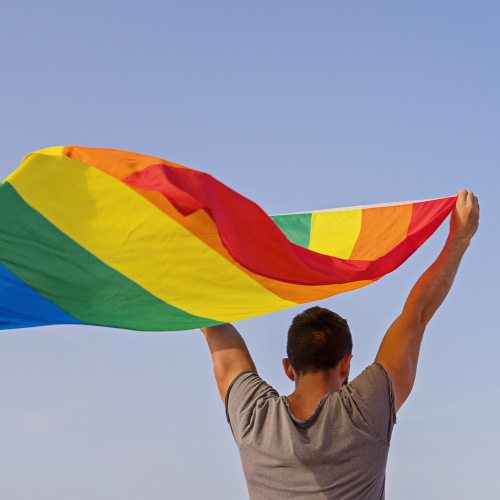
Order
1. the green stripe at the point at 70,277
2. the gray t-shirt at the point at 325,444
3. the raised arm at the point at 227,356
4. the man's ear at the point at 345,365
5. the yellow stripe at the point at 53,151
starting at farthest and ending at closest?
the yellow stripe at the point at 53,151
the green stripe at the point at 70,277
the raised arm at the point at 227,356
the man's ear at the point at 345,365
the gray t-shirt at the point at 325,444

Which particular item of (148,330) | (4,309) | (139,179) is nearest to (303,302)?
(148,330)

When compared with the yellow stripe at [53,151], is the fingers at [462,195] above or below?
below

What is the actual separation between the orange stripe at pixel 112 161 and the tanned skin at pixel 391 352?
1183 mm

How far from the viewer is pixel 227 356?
2721 mm

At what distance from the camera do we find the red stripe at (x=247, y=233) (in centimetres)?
344

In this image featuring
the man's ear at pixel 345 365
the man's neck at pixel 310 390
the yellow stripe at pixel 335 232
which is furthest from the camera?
the yellow stripe at pixel 335 232

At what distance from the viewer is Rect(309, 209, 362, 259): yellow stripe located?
4695 millimetres

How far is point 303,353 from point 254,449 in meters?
0.43

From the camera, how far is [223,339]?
2.84 metres

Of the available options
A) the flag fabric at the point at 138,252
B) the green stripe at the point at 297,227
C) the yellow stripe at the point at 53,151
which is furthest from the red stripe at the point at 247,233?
the green stripe at the point at 297,227

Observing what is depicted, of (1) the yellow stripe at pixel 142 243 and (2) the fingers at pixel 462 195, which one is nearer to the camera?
(1) the yellow stripe at pixel 142 243

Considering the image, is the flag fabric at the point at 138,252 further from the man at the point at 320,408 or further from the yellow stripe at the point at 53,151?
the man at the point at 320,408

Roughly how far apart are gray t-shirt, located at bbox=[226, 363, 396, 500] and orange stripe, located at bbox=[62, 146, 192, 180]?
5.77ft

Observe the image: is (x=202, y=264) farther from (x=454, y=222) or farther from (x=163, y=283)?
(x=454, y=222)
